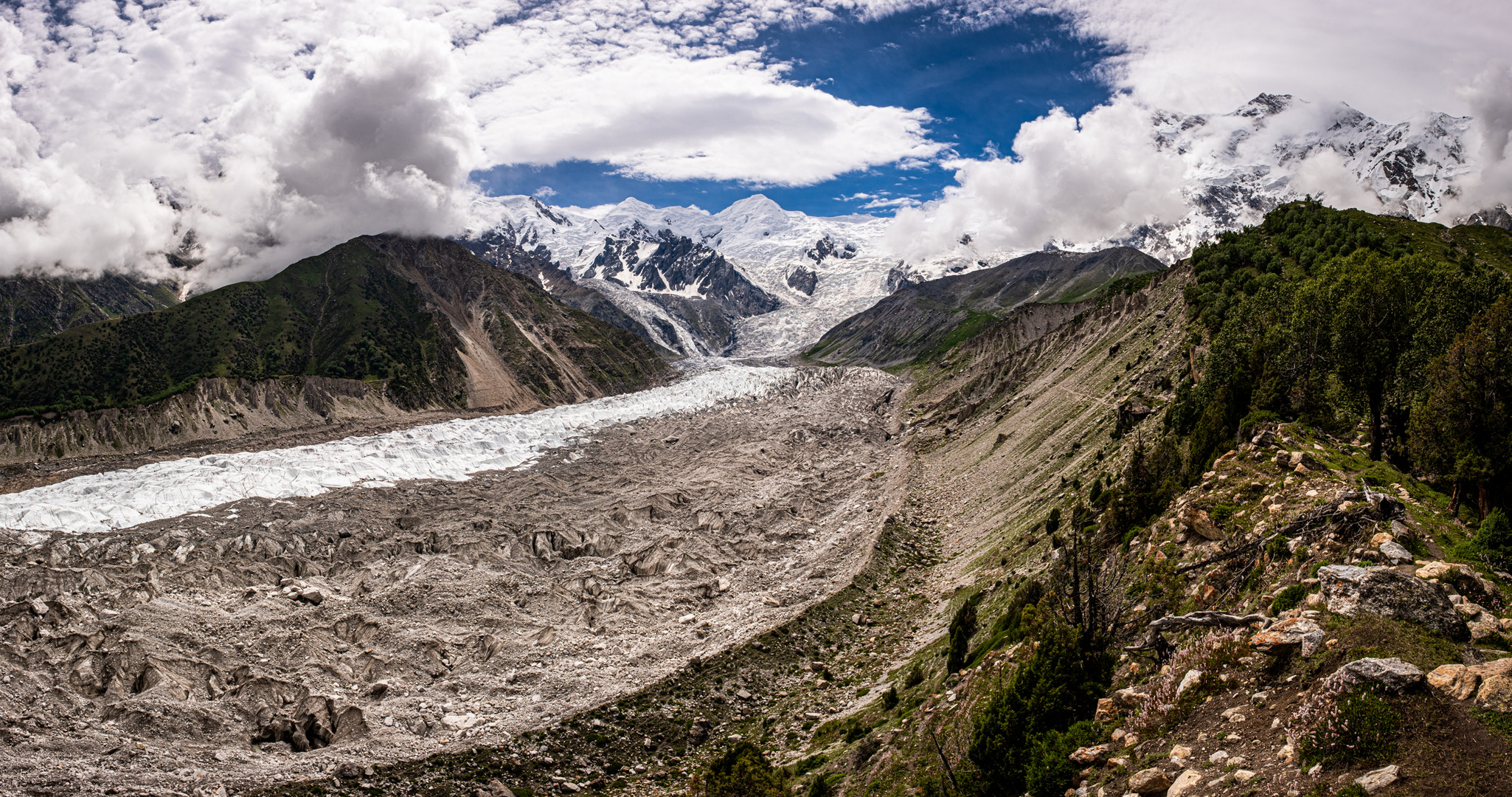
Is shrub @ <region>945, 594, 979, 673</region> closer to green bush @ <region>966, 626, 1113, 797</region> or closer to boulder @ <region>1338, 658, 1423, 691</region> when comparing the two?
green bush @ <region>966, 626, 1113, 797</region>

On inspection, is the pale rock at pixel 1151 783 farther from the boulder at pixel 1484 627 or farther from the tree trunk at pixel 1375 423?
the tree trunk at pixel 1375 423

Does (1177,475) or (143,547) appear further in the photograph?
(143,547)

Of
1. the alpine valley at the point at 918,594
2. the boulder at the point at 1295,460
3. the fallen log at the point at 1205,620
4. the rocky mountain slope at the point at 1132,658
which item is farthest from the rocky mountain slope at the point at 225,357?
the boulder at the point at 1295,460

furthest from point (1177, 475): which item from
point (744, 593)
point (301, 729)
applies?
point (301, 729)

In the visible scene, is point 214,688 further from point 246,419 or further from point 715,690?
point 246,419

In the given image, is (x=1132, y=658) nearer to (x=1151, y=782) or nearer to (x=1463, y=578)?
(x=1151, y=782)

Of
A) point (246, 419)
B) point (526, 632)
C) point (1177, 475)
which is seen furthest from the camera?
point (246, 419)
